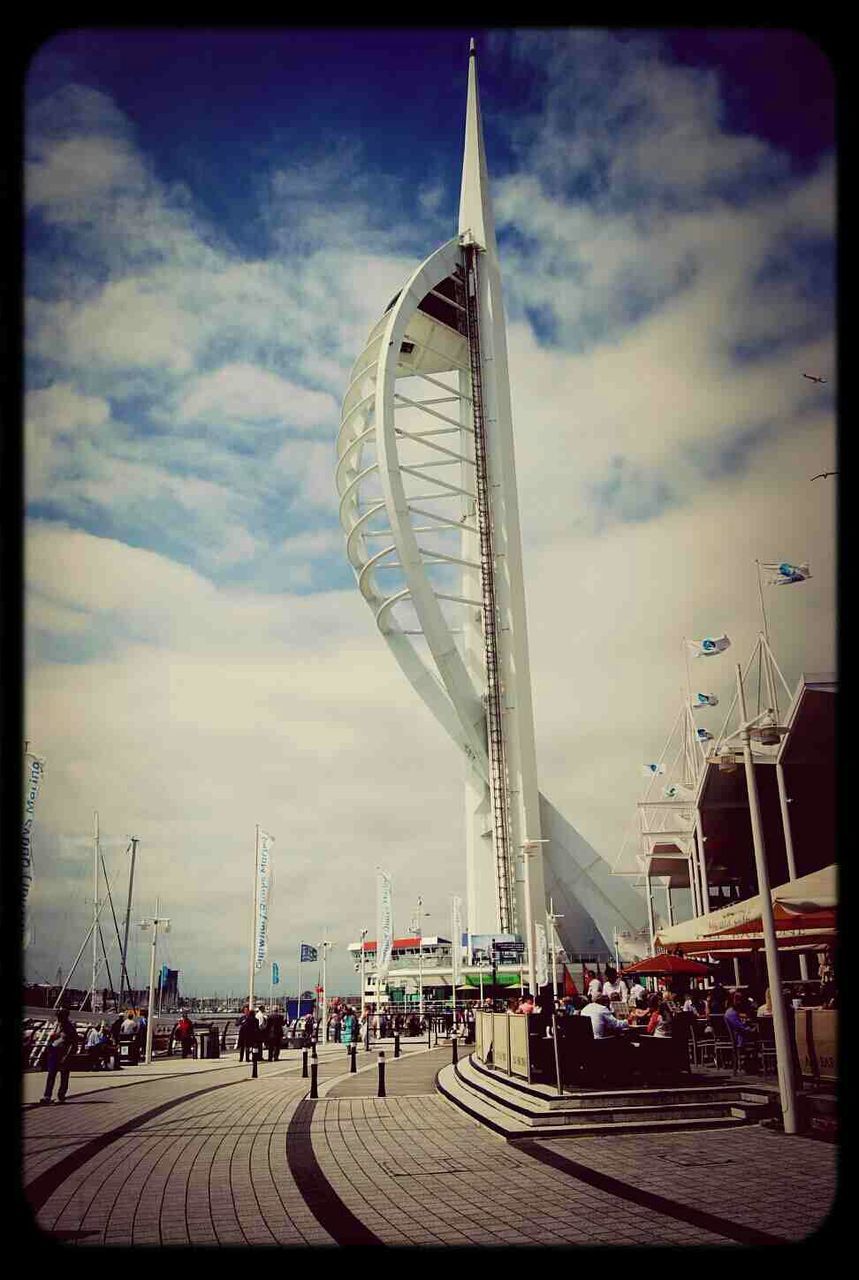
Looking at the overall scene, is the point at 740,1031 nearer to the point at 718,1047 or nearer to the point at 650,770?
the point at 718,1047

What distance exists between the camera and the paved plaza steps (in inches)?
375

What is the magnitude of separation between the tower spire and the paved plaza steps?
4949 cm

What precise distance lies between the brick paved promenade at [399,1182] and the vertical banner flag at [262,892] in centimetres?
1733

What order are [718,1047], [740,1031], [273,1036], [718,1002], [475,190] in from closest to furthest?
1. [740,1031]
2. [718,1047]
3. [718,1002]
4. [273,1036]
5. [475,190]

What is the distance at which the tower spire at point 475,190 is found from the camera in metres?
53.2

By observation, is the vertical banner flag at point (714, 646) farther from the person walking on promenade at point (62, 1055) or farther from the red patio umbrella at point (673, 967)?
the person walking on promenade at point (62, 1055)

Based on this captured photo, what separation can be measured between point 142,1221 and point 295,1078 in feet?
40.7

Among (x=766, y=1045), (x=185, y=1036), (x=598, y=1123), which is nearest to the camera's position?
(x=598, y=1123)

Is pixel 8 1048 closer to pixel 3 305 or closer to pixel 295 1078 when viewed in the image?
pixel 3 305

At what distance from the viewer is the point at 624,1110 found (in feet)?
32.6

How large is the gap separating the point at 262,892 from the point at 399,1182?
77.5 feet

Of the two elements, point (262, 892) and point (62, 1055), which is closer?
point (62, 1055)

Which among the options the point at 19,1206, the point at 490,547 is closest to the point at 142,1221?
the point at 19,1206

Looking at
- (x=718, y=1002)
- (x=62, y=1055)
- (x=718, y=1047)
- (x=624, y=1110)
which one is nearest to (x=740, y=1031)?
(x=718, y=1047)
